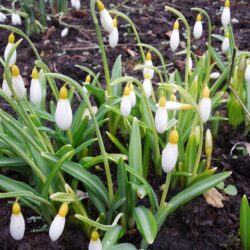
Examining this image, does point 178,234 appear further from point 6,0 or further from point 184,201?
point 6,0

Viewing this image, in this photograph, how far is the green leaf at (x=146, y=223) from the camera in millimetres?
1771

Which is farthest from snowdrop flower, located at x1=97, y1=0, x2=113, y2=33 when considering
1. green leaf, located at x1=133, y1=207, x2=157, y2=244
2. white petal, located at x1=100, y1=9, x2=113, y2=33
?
green leaf, located at x1=133, y1=207, x2=157, y2=244

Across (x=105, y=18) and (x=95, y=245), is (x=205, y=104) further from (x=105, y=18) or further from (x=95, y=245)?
(x=95, y=245)

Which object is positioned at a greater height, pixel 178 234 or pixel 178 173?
pixel 178 173

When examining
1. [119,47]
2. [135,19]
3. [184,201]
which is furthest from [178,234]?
[135,19]

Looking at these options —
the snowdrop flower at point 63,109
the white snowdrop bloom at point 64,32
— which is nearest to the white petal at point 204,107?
the snowdrop flower at point 63,109

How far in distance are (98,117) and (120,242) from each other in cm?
63

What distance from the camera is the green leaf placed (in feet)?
5.81

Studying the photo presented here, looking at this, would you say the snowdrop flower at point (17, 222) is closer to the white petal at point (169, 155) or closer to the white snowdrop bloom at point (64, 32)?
the white petal at point (169, 155)

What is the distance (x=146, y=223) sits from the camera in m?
1.85

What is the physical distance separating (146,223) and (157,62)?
2019 millimetres

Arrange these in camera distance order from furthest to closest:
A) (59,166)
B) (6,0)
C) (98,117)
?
1. (6,0)
2. (98,117)
3. (59,166)

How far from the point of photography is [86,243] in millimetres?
2037

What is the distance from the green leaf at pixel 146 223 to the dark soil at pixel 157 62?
200 millimetres
